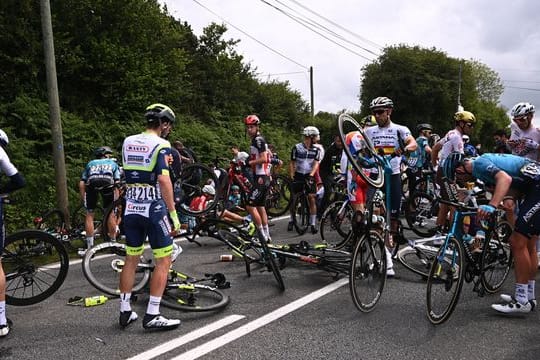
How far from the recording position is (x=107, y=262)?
6023 mm

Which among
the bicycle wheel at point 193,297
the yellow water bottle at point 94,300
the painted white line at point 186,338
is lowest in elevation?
the painted white line at point 186,338

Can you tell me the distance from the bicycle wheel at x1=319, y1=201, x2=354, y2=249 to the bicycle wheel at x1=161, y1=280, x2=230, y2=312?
2953mm

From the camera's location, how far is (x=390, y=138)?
5543mm

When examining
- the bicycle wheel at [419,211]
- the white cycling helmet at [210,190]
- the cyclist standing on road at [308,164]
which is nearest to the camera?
the white cycling helmet at [210,190]

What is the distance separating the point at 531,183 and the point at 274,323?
287cm

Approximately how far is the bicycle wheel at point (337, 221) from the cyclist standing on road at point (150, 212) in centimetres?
385

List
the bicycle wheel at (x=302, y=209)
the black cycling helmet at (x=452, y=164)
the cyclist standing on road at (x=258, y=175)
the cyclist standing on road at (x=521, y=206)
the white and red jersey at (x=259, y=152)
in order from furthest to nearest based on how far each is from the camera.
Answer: the bicycle wheel at (x=302, y=209) → the white and red jersey at (x=259, y=152) → the cyclist standing on road at (x=258, y=175) → the black cycling helmet at (x=452, y=164) → the cyclist standing on road at (x=521, y=206)

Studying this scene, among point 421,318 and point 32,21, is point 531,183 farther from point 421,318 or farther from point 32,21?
point 32,21

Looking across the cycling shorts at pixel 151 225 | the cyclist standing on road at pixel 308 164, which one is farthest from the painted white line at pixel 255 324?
the cyclist standing on road at pixel 308 164

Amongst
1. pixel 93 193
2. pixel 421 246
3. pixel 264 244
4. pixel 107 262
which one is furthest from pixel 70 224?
pixel 421 246

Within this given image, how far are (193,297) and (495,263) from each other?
11.2 ft

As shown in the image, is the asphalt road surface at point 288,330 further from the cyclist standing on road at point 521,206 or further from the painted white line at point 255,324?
the cyclist standing on road at point 521,206

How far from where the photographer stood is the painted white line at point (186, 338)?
3.45m

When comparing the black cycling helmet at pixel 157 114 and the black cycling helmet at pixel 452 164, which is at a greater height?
the black cycling helmet at pixel 157 114
